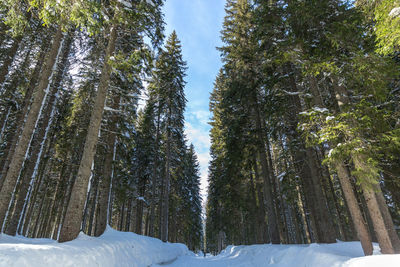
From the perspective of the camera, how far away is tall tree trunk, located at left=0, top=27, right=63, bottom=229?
719cm

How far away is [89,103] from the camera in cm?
1200

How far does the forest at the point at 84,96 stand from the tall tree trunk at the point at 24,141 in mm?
31

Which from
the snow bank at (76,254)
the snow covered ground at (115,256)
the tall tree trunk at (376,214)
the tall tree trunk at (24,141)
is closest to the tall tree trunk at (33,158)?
the tall tree trunk at (24,141)

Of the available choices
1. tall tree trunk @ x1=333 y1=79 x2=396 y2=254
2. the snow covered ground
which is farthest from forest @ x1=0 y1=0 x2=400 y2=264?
the snow covered ground

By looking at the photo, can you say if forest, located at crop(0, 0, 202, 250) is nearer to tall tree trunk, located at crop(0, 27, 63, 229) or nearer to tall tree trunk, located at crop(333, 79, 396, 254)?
tall tree trunk, located at crop(0, 27, 63, 229)

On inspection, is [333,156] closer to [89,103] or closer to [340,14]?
[340,14]

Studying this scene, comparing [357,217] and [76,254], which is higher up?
[357,217]

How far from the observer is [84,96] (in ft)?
37.5

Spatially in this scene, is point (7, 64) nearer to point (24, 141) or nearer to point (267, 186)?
point (24, 141)

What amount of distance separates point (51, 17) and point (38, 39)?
323 inches

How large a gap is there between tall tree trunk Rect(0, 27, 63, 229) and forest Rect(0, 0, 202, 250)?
0.03 meters

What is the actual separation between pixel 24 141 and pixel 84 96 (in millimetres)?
4560

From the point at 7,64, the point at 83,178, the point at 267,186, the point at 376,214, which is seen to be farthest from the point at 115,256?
the point at 7,64

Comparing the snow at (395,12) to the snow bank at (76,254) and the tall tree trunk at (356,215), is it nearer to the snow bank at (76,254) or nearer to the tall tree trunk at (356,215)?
the tall tree trunk at (356,215)
